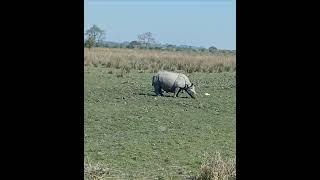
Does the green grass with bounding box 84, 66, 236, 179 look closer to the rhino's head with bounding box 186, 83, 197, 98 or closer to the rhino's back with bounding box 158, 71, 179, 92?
the rhino's head with bounding box 186, 83, 197, 98

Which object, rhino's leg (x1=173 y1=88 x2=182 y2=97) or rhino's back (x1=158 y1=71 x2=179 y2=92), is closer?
rhino's back (x1=158 y1=71 x2=179 y2=92)

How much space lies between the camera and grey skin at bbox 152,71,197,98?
12650 mm

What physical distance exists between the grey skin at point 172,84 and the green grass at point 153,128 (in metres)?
0.18

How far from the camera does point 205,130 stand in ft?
27.6

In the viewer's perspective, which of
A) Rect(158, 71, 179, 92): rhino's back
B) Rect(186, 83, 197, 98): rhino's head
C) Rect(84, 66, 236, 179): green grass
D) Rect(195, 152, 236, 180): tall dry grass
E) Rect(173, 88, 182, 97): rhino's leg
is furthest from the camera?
Rect(173, 88, 182, 97): rhino's leg

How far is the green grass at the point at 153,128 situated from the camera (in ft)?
19.3

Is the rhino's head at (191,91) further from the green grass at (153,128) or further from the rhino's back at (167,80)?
the rhino's back at (167,80)

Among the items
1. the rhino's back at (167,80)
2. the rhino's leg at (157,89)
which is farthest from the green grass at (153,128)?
the rhino's back at (167,80)

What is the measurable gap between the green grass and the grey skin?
184mm

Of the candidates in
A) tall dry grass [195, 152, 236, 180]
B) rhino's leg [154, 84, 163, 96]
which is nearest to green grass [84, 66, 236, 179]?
rhino's leg [154, 84, 163, 96]

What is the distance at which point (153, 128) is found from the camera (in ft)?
26.7
